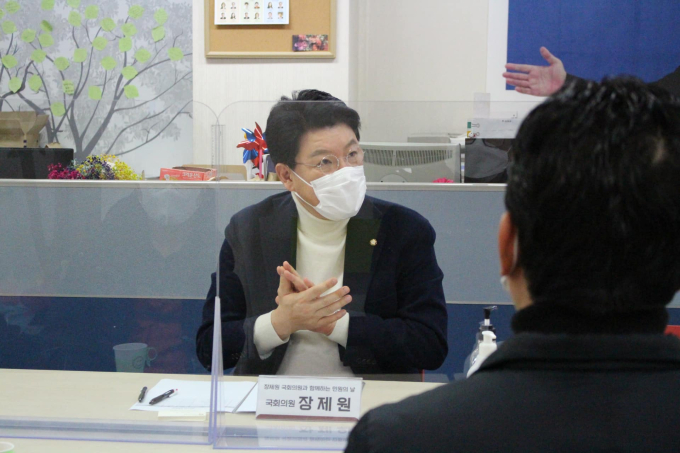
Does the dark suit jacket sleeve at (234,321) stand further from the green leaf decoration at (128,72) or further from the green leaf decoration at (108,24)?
the green leaf decoration at (108,24)

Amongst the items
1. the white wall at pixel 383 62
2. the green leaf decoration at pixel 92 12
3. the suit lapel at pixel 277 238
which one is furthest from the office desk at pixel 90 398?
the green leaf decoration at pixel 92 12

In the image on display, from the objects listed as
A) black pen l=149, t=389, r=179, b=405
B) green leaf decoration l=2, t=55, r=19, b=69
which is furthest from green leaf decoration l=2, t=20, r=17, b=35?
black pen l=149, t=389, r=179, b=405

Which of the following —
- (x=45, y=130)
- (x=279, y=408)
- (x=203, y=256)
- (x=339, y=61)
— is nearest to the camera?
(x=279, y=408)

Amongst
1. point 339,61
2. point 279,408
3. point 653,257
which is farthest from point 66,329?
point 339,61

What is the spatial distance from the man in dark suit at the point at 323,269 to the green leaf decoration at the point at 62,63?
3235mm

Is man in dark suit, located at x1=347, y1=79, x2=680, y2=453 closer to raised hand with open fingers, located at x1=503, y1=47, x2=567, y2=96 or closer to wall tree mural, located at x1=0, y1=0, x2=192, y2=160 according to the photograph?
raised hand with open fingers, located at x1=503, y1=47, x2=567, y2=96

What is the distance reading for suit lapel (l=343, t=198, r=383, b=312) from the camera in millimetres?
1370

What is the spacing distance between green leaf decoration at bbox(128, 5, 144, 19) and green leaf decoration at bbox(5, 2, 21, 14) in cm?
74

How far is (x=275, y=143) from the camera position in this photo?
4.53 ft

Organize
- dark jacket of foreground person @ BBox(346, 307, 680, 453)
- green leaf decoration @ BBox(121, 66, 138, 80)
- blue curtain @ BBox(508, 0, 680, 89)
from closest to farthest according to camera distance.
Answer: dark jacket of foreground person @ BBox(346, 307, 680, 453) → blue curtain @ BBox(508, 0, 680, 89) → green leaf decoration @ BBox(121, 66, 138, 80)

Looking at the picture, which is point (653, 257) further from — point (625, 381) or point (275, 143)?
point (275, 143)

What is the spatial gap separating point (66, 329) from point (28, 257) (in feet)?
0.69

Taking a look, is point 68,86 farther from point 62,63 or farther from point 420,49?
point 420,49

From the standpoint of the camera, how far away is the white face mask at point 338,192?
135 cm
